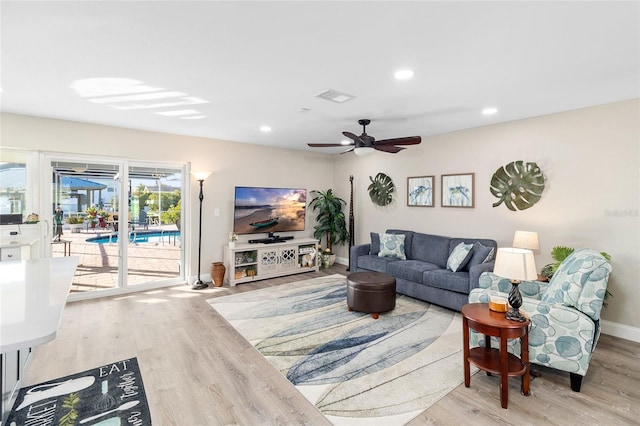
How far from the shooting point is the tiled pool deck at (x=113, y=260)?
14.8ft

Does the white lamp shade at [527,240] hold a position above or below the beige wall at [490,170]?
below

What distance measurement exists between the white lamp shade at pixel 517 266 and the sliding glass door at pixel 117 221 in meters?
4.84

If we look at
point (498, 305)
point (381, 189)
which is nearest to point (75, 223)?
point (381, 189)

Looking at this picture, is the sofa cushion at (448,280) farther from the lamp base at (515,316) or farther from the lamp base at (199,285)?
the lamp base at (199,285)

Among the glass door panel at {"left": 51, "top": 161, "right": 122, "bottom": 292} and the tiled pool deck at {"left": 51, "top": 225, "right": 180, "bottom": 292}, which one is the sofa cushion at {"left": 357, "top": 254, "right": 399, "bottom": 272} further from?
the glass door panel at {"left": 51, "top": 161, "right": 122, "bottom": 292}

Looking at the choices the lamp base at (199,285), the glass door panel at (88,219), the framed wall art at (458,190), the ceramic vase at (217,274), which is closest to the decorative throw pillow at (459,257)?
the framed wall art at (458,190)

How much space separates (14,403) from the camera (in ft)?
7.01

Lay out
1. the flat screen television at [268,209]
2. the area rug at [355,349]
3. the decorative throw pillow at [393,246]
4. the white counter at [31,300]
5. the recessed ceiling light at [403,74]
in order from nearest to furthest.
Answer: the white counter at [31,300] → the area rug at [355,349] → the recessed ceiling light at [403,74] → the decorative throw pillow at [393,246] → the flat screen television at [268,209]

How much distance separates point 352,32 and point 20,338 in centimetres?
229

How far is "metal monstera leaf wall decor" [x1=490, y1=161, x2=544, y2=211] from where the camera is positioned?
3.94 meters

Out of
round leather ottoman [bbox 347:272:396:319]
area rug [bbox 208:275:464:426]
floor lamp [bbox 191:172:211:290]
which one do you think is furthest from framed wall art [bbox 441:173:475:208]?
floor lamp [bbox 191:172:211:290]

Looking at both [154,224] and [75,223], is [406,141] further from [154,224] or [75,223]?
[75,223]

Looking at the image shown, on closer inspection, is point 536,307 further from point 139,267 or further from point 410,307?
point 139,267

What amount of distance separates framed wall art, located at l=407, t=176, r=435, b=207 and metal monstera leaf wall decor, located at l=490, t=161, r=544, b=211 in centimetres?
99
